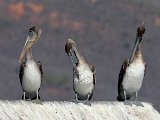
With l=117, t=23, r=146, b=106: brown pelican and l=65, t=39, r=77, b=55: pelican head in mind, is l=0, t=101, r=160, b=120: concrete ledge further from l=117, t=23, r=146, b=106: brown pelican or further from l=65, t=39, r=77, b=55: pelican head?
l=65, t=39, r=77, b=55: pelican head

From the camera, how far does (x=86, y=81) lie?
23.9 meters

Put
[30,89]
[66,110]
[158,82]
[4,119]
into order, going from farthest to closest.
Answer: [158,82] → [30,89] → [66,110] → [4,119]

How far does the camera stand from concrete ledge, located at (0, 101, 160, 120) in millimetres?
19250

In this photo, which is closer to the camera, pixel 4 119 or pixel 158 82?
pixel 4 119

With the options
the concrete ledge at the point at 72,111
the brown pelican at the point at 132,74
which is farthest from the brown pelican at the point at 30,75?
the brown pelican at the point at 132,74

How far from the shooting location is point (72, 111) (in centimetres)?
2105

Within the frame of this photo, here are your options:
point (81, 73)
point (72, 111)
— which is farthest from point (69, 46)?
point (72, 111)

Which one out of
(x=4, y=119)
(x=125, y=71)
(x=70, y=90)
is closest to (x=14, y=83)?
(x=70, y=90)

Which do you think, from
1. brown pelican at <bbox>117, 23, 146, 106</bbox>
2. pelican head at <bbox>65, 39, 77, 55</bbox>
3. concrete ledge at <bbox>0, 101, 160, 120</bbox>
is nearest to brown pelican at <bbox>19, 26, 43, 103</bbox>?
pelican head at <bbox>65, 39, 77, 55</bbox>

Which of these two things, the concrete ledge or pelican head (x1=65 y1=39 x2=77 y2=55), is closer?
the concrete ledge

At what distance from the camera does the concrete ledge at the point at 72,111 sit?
19250 millimetres

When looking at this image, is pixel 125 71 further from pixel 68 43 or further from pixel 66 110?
pixel 66 110

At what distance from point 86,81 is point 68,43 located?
107 cm

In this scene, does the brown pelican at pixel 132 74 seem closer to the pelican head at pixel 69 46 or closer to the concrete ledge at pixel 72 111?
the concrete ledge at pixel 72 111
